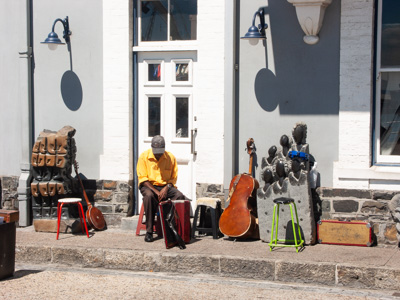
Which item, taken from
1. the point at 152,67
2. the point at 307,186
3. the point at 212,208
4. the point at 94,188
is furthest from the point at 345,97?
the point at 94,188

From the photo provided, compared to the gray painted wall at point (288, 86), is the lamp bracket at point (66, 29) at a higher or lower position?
higher

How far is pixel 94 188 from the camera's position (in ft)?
31.4

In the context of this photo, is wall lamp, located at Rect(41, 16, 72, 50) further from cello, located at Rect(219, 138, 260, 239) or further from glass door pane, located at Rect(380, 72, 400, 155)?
glass door pane, located at Rect(380, 72, 400, 155)

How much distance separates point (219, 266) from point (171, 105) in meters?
2.74

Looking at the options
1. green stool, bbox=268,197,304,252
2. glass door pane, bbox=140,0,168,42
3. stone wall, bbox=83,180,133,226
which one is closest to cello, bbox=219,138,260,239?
green stool, bbox=268,197,304,252

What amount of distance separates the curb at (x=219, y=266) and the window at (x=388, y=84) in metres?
1.87

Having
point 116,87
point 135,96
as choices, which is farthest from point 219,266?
point 116,87

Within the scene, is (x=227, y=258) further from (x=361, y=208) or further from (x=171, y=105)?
(x=171, y=105)

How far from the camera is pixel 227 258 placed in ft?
24.6

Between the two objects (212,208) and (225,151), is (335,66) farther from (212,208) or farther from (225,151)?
(212,208)

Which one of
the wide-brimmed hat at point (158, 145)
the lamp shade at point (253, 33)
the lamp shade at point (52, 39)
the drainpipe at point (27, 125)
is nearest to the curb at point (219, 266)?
the wide-brimmed hat at point (158, 145)

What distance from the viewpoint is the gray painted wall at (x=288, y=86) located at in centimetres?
840

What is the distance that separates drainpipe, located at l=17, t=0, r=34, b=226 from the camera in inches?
383

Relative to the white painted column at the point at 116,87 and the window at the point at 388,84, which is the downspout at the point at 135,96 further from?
the window at the point at 388,84
